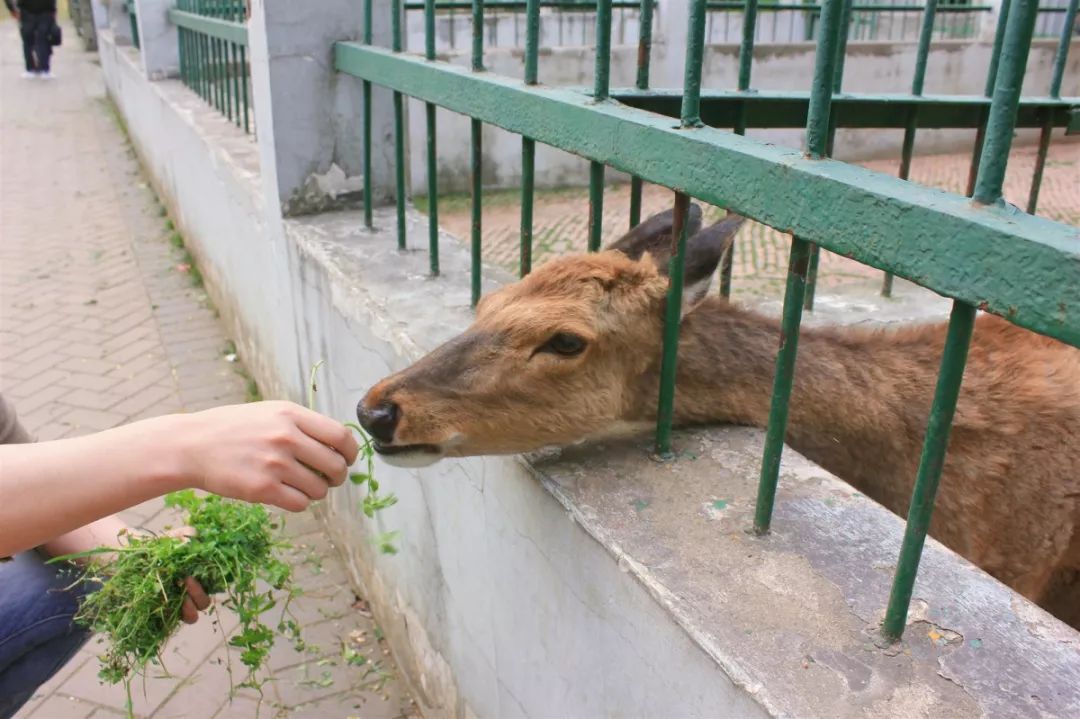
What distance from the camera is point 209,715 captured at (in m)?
3.85

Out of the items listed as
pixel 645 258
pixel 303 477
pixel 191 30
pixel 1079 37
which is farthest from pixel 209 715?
pixel 1079 37

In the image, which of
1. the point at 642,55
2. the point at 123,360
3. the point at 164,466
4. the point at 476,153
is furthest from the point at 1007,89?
the point at 123,360

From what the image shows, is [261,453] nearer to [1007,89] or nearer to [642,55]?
[1007,89]

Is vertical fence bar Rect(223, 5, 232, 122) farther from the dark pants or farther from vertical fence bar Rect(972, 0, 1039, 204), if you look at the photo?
the dark pants

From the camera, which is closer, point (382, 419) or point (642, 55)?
point (382, 419)

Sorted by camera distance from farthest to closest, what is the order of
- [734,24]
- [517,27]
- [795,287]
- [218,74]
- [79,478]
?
1. [734,24]
2. [517,27]
3. [218,74]
4. [79,478]
5. [795,287]

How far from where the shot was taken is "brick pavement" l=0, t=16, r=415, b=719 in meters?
3.98

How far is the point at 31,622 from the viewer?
2.91m

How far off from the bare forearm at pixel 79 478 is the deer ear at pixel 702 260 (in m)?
1.50

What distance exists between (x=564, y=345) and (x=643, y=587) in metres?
0.80

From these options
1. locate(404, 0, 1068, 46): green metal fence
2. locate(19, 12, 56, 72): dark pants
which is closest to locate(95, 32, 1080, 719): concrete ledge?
locate(404, 0, 1068, 46): green metal fence

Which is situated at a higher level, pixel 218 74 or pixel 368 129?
pixel 368 129

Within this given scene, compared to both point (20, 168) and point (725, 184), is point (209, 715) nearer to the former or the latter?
point (725, 184)

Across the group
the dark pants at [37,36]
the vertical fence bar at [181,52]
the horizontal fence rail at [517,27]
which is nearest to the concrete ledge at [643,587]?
the vertical fence bar at [181,52]
